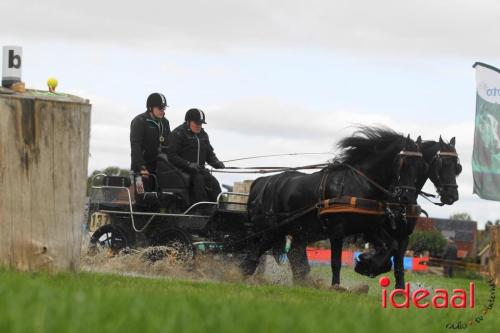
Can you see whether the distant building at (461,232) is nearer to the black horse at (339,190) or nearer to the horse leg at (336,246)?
the black horse at (339,190)

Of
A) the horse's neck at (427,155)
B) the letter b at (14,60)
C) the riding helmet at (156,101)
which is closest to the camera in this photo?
the letter b at (14,60)

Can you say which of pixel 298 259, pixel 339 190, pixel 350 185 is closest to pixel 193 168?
pixel 298 259

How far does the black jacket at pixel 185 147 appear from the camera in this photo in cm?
1520

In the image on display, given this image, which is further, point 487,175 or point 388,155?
point 487,175

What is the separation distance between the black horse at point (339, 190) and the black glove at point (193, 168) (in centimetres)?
98

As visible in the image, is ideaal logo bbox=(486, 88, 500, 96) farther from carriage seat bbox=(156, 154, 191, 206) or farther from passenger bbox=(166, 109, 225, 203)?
carriage seat bbox=(156, 154, 191, 206)

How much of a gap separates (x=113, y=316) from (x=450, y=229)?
8007 centimetres

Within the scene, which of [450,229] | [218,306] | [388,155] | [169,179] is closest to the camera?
[218,306]

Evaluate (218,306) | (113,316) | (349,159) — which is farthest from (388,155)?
(113,316)

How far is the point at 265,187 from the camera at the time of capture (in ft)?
50.9

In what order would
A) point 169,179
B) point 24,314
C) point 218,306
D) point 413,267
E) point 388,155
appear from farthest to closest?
point 413,267 < point 169,179 < point 388,155 < point 218,306 < point 24,314

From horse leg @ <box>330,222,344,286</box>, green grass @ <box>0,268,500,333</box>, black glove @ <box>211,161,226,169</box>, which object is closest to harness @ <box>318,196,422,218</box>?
horse leg @ <box>330,222,344,286</box>

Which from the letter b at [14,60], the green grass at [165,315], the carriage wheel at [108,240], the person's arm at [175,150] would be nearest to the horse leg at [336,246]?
the person's arm at [175,150]

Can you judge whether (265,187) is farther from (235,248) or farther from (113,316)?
(113,316)
